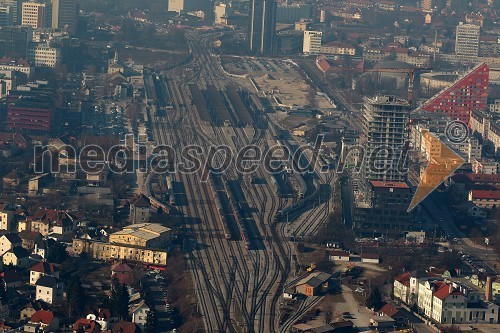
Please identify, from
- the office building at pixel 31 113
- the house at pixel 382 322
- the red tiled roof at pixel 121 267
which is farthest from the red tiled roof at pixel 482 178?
the red tiled roof at pixel 121 267

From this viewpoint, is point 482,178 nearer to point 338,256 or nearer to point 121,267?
point 338,256

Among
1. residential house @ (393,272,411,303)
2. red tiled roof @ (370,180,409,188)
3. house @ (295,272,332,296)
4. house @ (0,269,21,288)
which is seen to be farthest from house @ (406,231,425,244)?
house @ (0,269,21,288)

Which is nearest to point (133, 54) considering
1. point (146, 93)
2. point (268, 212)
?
point (146, 93)

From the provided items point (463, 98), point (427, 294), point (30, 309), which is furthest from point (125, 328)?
point (463, 98)

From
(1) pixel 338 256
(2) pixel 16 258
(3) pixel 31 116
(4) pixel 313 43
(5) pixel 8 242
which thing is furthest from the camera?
(4) pixel 313 43

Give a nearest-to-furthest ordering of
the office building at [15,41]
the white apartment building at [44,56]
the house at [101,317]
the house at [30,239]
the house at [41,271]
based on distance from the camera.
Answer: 1. the house at [101,317]
2. the house at [41,271]
3. the house at [30,239]
4. the white apartment building at [44,56]
5. the office building at [15,41]

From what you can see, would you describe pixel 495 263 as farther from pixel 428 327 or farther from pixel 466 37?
pixel 466 37

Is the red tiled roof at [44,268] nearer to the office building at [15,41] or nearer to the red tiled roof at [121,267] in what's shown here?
the red tiled roof at [121,267]
